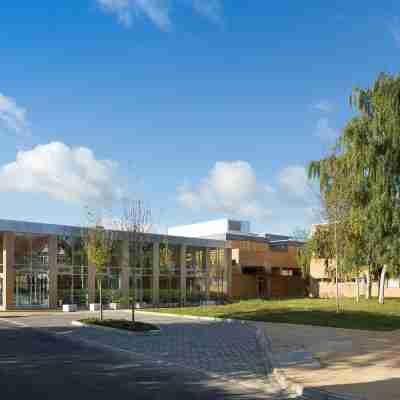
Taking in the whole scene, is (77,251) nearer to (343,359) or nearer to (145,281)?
(145,281)

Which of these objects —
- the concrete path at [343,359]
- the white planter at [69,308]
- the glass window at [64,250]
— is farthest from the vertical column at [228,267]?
the concrete path at [343,359]

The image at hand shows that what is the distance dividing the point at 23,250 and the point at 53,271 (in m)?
2.67

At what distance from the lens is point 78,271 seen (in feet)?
148

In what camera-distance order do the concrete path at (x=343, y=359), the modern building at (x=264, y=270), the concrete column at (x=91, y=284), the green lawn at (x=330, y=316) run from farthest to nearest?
the modern building at (x=264, y=270) → the concrete column at (x=91, y=284) → the green lawn at (x=330, y=316) → the concrete path at (x=343, y=359)

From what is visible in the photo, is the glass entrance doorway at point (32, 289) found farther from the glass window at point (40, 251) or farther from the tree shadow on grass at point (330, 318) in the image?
the tree shadow on grass at point (330, 318)

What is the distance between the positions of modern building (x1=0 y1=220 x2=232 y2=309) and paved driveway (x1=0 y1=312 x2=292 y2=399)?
1213cm

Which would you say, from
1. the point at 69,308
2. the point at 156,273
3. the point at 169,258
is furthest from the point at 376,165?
the point at 156,273

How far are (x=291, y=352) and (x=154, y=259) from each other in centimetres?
3466

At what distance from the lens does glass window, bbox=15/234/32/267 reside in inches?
1655

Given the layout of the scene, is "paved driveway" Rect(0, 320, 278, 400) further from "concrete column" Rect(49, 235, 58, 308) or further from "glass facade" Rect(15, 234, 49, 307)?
"concrete column" Rect(49, 235, 58, 308)

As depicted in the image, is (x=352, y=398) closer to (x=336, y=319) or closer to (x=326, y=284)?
(x=336, y=319)

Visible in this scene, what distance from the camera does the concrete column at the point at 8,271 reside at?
135 ft

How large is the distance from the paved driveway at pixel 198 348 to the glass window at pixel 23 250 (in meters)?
15.4

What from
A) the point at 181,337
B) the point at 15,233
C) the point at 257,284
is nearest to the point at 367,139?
the point at 181,337
